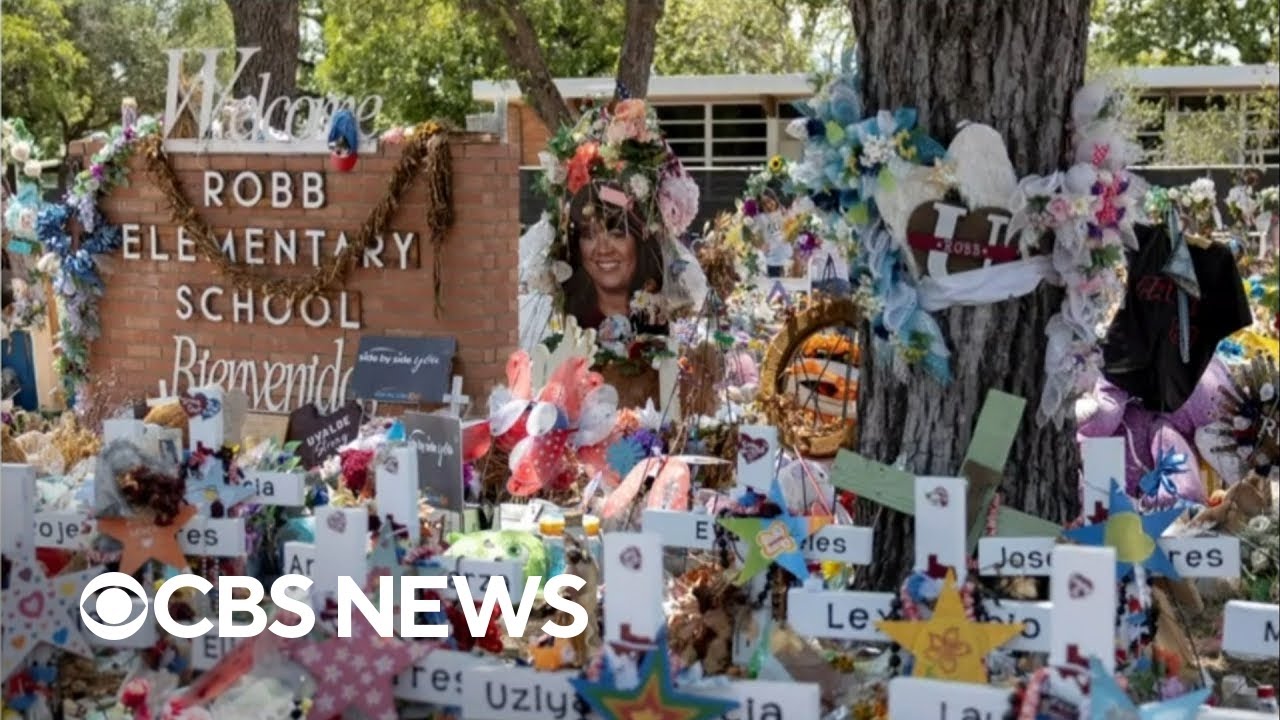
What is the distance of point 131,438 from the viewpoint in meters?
4.59

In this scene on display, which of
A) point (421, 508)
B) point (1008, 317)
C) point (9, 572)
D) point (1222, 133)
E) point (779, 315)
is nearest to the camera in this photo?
point (9, 572)

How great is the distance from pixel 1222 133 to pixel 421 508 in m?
22.9

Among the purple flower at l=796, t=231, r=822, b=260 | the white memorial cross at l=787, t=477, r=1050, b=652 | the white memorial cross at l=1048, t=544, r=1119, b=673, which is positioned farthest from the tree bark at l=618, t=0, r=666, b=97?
the white memorial cross at l=1048, t=544, r=1119, b=673

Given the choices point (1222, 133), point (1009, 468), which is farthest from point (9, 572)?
point (1222, 133)

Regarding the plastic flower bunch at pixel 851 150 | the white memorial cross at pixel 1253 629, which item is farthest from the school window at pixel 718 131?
the white memorial cross at pixel 1253 629

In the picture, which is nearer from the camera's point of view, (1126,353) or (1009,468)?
(1009,468)

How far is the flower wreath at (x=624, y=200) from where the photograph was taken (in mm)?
7578

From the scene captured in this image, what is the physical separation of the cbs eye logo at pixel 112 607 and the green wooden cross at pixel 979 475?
5.95 feet

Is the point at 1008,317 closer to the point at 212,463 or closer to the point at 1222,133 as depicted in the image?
the point at 212,463

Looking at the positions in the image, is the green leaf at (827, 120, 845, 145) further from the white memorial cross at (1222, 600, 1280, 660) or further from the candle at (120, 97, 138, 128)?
the candle at (120, 97, 138, 128)

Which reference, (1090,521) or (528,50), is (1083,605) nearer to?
(1090,521)

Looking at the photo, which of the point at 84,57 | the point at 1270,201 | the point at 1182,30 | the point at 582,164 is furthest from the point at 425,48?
the point at 582,164

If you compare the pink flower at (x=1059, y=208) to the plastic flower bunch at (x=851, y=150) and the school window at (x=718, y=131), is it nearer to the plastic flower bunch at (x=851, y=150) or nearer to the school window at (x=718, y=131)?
the plastic flower bunch at (x=851, y=150)

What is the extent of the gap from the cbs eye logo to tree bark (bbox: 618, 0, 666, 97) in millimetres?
10140
